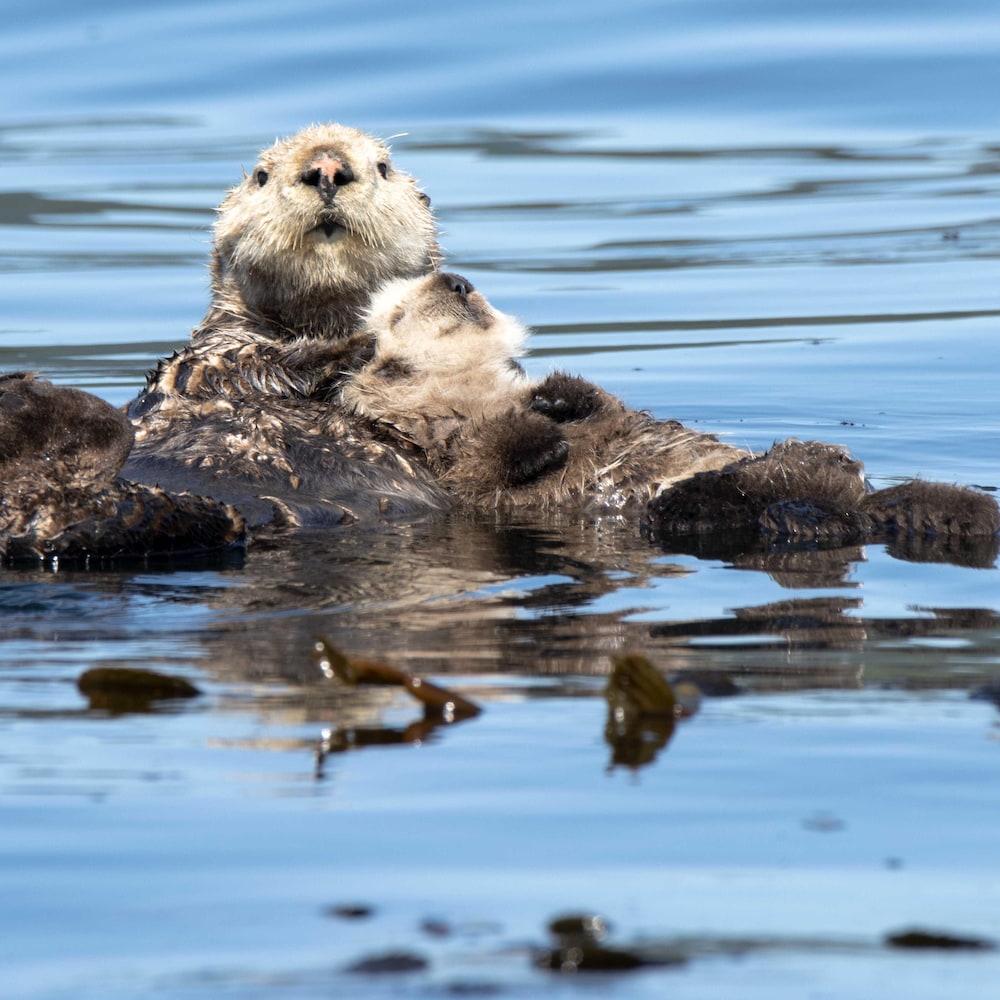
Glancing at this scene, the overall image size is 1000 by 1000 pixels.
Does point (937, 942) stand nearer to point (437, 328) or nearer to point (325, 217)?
point (437, 328)

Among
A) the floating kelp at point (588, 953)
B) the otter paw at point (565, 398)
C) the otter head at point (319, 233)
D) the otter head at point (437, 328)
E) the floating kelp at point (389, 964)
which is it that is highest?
the otter head at point (319, 233)

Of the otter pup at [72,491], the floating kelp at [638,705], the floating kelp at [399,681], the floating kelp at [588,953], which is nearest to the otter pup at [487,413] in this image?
the otter pup at [72,491]

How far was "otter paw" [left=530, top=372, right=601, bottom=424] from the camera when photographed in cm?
568

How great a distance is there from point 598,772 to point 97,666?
3.70 feet

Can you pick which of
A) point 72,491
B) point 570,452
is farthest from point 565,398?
point 72,491

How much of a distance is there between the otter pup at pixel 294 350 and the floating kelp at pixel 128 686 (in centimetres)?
189

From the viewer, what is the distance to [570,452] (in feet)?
18.5

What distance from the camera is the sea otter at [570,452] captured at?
5062 millimetres

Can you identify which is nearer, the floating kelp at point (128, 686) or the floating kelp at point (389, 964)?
the floating kelp at point (389, 964)

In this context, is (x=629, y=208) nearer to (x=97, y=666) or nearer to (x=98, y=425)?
(x=98, y=425)

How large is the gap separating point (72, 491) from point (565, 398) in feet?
5.85

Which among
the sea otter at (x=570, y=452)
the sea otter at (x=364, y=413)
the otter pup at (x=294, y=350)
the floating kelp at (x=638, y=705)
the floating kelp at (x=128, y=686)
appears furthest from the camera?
the otter pup at (x=294, y=350)

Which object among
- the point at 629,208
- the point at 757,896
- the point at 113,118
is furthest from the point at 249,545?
the point at 113,118

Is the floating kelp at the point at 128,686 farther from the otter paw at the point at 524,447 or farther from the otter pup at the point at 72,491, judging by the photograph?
the otter paw at the point at 524,447
